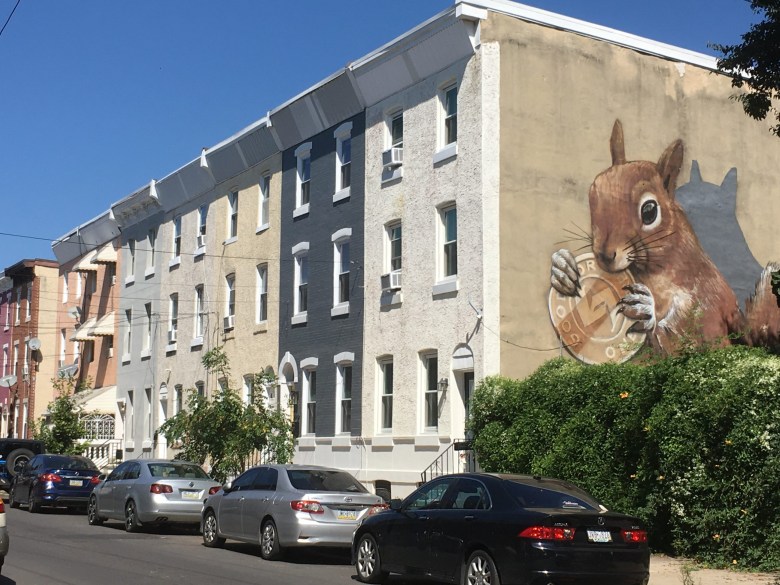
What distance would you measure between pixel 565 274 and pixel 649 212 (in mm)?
3342

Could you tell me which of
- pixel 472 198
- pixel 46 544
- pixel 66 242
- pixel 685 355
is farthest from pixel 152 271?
pixel 685 355

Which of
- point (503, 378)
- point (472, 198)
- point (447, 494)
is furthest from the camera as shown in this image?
point (472, 198)

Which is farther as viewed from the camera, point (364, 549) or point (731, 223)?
point (731, 223)

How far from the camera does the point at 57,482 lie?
1075 inches

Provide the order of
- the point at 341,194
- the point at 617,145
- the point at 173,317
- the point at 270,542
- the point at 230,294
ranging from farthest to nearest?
the point at 173,317, the point at 230,294, the point at 341,194, the point at 617,145, the point at 270,542

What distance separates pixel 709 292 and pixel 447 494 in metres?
15.7

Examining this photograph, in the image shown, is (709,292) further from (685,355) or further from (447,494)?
(447,494)

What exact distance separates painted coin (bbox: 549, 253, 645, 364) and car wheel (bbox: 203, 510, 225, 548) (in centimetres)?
904

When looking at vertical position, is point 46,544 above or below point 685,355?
below

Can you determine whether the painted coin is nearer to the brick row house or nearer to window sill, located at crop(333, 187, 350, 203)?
the brick row house

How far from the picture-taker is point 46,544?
19094 mm

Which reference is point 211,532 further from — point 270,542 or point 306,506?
point 306,506

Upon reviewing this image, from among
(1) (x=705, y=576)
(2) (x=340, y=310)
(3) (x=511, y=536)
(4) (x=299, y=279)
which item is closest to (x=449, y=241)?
(2) (x=340, y=310)

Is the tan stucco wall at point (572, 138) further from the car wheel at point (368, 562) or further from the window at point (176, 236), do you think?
the window at point (176, 236)
